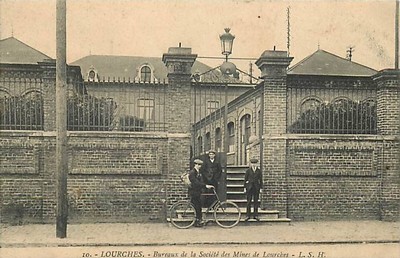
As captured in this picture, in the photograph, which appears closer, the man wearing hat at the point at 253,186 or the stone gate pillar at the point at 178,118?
the man wearing hat at the point at 253,186

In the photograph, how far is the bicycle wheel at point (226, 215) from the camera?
12.3m

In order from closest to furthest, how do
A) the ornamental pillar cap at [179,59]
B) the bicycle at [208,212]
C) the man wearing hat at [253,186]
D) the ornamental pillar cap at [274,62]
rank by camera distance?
the bicycle at [208,212], the man wearing hat at [253,186], the ornamental pillar cap at [179,59], the ornamental pillar cap at [274,62]

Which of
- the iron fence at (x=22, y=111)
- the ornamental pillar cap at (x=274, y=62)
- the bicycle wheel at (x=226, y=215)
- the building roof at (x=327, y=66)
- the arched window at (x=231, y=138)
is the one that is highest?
the building roof at (x=327, y=66)

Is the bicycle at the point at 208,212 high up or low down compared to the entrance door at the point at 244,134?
down

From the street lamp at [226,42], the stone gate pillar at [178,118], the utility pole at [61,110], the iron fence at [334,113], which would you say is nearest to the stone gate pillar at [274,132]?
the iron fence at [334,113]

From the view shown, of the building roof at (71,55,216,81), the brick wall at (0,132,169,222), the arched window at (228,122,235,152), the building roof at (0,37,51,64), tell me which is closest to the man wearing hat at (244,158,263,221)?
the brick wall at (0,132,169,222)

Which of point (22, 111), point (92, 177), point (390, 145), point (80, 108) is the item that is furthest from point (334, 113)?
point (22, 111)

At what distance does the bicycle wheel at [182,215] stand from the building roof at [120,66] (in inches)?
1401

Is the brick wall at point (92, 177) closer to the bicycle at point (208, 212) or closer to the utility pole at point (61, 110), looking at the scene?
the bicycle at point (208, 212)

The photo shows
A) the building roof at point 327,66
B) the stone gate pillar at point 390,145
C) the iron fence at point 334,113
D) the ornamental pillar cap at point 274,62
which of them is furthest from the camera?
the building roof at point 327,66

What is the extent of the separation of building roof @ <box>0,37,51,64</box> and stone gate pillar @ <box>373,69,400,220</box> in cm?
2883

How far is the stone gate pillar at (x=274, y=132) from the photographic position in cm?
1330

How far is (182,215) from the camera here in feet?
41.3

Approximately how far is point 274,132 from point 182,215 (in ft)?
10.7
